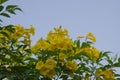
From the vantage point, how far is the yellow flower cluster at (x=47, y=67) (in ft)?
9.11

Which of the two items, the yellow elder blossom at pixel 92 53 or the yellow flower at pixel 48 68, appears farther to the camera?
the yellow elder blossom at pixel 92 53

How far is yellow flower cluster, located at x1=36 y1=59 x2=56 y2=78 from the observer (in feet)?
9.11

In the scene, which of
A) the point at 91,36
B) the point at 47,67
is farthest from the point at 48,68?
the point at 91,36

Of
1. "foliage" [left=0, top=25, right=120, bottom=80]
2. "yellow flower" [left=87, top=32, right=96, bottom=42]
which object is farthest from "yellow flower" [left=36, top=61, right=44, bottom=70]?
"yellow flower" [left=87, top=32, right=96, bottom=42]

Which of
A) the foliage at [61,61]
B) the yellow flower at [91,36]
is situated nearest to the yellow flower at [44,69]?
the foliage at [61,61]

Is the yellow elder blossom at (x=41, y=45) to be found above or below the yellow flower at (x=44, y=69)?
above

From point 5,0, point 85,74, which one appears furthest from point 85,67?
point 5,0

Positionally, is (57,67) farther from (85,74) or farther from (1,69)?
(1,69)

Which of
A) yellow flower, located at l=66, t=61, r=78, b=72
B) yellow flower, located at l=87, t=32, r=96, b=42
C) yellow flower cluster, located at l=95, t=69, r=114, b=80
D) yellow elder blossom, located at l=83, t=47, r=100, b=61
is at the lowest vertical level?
Answer: yellow flower cluster, located at l=95, t=69, r=114, b=80

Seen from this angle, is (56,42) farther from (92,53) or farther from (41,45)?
(92,53)

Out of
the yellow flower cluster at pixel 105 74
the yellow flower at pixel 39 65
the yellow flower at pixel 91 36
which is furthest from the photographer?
the yellow flower at pixel 91 36

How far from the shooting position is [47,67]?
2777 mm

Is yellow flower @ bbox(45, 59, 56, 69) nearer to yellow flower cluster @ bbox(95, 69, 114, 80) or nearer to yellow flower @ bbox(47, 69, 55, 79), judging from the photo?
yellow flower @ bbox(47, 69, 55, 79)

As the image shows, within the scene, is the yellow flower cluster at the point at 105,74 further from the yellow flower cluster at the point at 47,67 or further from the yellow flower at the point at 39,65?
the yellow flower at the point at 39,65
